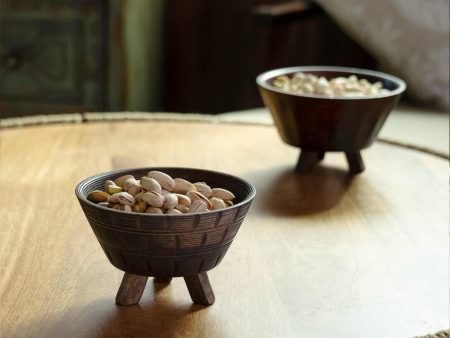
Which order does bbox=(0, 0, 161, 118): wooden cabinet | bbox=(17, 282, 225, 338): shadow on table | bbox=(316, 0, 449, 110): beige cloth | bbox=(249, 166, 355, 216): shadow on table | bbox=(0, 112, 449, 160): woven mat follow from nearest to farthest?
bbox=(17, 282, 225, 338): shadow on table, bbox=(249, 166, 355, 216): shadow on table, bbox=(0, 112, 449, 160): woven mat, bbox=(316, 0, 449, 110): beige cloth, bbox=(0, 0, 161, 118): wooden cabinet

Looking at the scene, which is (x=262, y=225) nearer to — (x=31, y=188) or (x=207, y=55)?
(x=31, y=188)

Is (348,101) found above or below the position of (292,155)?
above

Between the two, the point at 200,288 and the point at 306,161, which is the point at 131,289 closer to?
the point at 200,288

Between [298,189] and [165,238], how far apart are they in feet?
1.56

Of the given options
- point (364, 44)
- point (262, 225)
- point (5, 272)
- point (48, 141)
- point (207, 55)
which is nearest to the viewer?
point (5, 272)

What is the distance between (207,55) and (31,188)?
1.76m

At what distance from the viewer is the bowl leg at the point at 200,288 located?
79 centimetres

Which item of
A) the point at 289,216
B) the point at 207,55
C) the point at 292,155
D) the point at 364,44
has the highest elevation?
the point at 289,216

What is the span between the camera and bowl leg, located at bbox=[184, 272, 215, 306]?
0.79 m

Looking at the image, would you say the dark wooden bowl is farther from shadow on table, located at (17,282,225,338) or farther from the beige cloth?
the beige cloth

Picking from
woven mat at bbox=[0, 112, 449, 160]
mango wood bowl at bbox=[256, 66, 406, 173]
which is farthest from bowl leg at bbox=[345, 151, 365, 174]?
woven mat at bbox=[0, 112, 449, 160]

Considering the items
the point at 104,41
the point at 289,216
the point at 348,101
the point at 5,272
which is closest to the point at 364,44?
the point at 104,41

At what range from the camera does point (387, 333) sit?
76cm

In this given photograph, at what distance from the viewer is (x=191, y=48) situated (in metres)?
2.84
